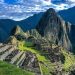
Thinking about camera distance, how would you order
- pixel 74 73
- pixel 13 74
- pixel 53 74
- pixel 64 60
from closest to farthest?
pixel 13 74 → pixel 53 74 → pixel 74 73 → pixel 64 60

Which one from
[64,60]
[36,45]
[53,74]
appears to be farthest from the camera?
[36,45]

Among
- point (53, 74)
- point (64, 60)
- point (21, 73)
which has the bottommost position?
point (64, 60)

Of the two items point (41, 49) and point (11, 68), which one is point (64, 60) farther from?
point (11, 68)

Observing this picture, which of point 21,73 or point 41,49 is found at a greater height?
point 21,73

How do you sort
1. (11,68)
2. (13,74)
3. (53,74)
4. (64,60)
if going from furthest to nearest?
(64,60), (53,74), (11,68), (13,74)

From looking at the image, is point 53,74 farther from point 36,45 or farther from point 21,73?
point 36,45

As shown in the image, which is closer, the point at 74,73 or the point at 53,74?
the point at 53,74

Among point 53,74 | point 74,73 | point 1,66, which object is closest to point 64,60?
point 74,73

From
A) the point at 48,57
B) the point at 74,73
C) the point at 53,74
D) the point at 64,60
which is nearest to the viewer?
the point at 53,74

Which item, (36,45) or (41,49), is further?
(36,45)

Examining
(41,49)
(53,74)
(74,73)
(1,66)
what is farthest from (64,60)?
(1,66)
